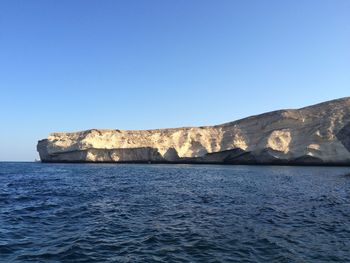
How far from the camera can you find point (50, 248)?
11219 mm

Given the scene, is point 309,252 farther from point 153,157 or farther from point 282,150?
point 153,157

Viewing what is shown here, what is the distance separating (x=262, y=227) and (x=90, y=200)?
11193 mm

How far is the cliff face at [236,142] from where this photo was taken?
6259 centimetres

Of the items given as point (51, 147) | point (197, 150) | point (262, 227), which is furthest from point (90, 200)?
point (51, 147)

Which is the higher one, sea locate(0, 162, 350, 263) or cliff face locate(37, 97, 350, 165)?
cliff face locate(37, 97, 350, 165)

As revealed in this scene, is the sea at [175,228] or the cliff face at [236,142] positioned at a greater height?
the cliff face at [236,142]

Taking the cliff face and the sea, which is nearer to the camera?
the sea

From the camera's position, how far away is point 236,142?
7412 cm

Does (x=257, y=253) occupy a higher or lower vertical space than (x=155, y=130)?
lower

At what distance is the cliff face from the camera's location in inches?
2464

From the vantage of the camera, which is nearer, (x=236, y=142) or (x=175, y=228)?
(x=175, y=228)

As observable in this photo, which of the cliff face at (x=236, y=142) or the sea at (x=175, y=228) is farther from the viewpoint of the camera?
the cliff face at (x=236, y=142)

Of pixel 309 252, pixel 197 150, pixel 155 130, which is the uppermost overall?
pixel 155 130

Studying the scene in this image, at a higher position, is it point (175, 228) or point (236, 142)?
point (236, 142)
